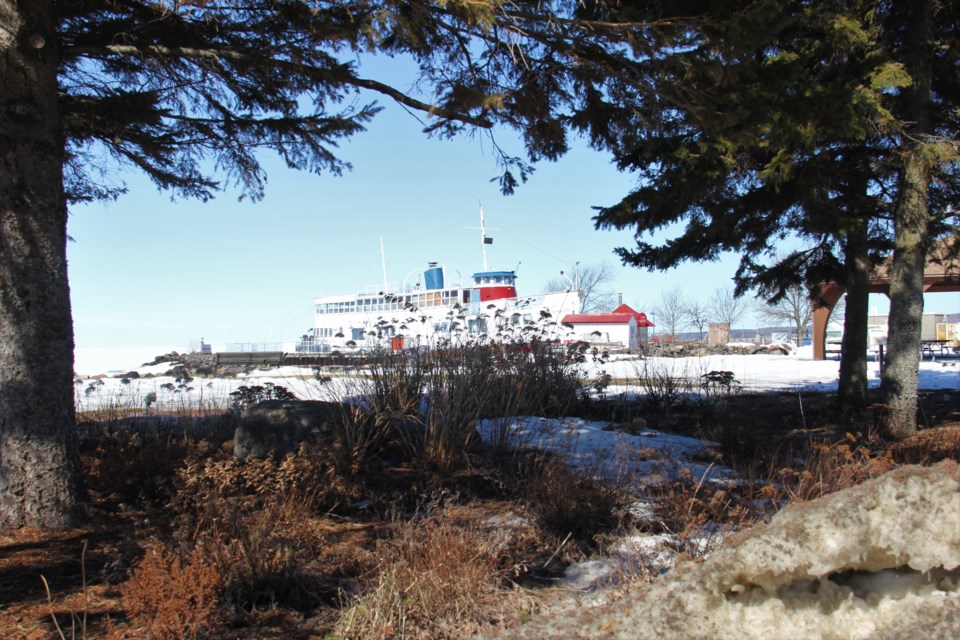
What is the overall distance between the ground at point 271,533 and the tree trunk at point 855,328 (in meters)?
2.39

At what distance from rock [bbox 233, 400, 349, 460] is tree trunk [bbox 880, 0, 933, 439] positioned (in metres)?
5.94

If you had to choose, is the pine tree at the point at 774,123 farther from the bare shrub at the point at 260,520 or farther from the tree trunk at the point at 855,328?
the bare shrub at the point at 260,520

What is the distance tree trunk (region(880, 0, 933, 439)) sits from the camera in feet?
24.0

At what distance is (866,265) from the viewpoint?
9211 millimetres

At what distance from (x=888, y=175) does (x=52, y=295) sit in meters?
8.82

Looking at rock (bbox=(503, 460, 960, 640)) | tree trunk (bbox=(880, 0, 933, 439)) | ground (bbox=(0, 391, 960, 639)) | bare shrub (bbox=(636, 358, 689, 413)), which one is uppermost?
tree trunk (bbox=(880, 0, 933, 439))

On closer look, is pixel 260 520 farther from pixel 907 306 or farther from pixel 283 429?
pixel 907 306

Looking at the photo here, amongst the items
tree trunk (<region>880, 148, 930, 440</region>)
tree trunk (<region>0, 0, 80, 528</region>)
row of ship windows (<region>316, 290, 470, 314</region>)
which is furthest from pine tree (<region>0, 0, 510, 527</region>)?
row of ship windows (<region>316, 290, 470, 314</region>)

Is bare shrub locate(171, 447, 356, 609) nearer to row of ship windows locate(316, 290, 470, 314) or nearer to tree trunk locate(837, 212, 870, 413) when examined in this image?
tree trunk locate(837, 212, 870, 413)

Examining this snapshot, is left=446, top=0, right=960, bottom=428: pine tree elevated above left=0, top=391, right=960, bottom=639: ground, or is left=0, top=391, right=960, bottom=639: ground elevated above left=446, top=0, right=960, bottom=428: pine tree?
left=446, top=0, right=960, bottom=428: pine tree

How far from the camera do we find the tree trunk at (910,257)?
730cm

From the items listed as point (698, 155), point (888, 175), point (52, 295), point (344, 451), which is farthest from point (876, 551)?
point (888, 175)

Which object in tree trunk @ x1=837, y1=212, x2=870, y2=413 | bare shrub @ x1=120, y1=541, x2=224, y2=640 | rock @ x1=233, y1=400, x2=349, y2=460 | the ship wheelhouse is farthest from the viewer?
the ship wheelhouse

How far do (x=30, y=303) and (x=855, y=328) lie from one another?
950 cm
